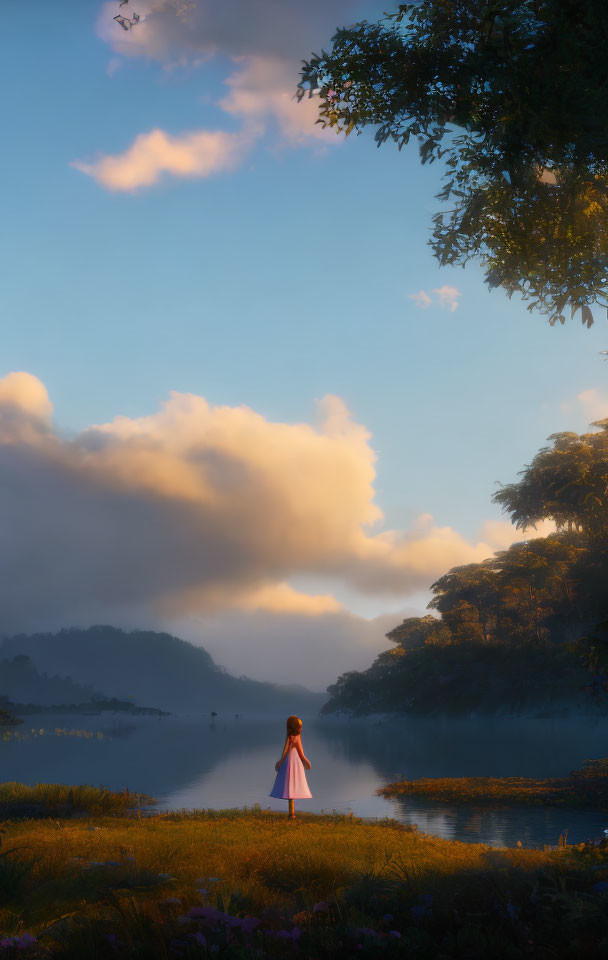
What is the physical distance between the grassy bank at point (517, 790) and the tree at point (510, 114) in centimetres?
1640

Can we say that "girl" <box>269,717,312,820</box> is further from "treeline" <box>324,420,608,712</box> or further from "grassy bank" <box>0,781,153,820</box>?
"treeline" <box>324,420,608,712</box>

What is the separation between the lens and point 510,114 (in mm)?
10906

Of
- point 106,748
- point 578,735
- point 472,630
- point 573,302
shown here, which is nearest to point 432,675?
point 472,630

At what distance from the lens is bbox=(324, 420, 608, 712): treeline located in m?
63.4

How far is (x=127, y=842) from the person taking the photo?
38.1 ft

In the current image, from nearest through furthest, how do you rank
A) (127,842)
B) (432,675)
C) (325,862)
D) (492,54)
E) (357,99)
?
(325,862) → (492,54) → (127,842) → (357,99) → (432,675)

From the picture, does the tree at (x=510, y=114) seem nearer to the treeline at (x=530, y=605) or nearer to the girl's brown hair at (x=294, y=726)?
the girl's brown hair at (x=294, y=726)

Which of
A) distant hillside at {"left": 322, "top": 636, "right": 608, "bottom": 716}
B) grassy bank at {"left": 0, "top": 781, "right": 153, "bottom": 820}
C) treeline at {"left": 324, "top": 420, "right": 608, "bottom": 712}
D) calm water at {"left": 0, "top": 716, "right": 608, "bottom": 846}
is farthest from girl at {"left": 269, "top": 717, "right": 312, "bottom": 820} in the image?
distant hillside at {"left": 322, "top": 636, "right": 608, "bottom": 716}

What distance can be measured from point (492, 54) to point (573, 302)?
4992mm

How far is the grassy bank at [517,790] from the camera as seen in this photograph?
23.3m

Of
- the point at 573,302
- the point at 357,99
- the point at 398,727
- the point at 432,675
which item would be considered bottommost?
the point at 398,727

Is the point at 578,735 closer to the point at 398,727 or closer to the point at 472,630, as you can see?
the point at 472,630

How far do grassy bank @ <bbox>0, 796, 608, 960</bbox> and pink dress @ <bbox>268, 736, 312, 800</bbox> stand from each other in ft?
16.4

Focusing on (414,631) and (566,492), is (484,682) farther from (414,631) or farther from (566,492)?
(414,631)
